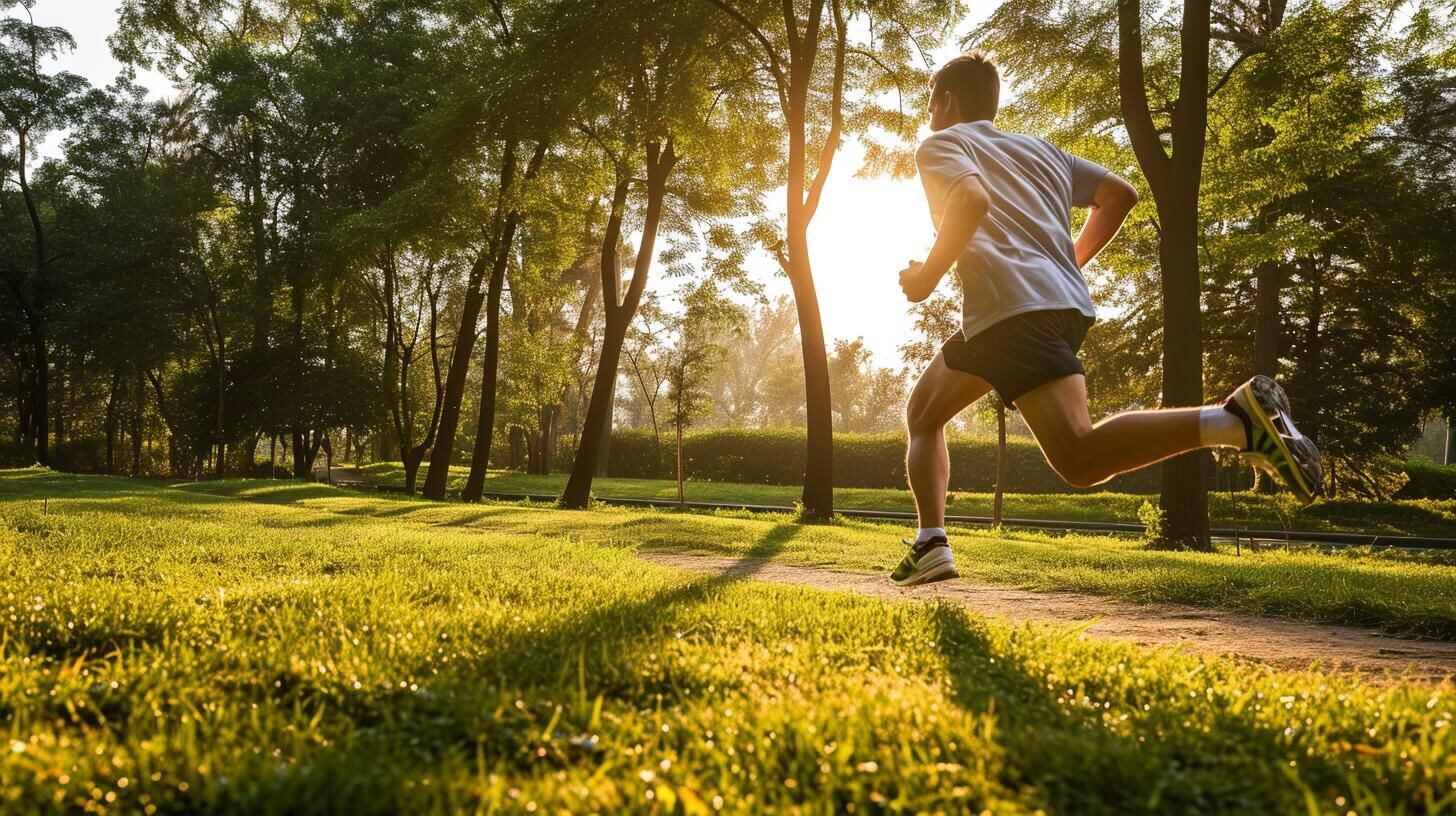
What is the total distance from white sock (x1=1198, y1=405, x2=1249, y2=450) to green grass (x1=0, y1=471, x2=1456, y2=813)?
0.83 meters

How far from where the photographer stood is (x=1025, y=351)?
3248 millimetres

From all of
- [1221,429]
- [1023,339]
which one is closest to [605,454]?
[1023,339]

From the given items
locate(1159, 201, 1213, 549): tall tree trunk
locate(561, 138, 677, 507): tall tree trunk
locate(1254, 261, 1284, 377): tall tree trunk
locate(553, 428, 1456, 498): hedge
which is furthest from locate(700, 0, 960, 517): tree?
locate(553, 428, 1456, 498): hedge

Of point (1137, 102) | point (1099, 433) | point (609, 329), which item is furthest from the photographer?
point (609, 329)

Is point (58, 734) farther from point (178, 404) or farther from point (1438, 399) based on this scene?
point (178, 404)

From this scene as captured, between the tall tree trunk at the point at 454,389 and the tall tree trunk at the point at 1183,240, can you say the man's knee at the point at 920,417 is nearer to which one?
the tall tree trunk at the point at 1183,240

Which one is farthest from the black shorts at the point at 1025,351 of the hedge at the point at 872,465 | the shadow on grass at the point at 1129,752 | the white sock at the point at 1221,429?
the hedge at the point at 872,465

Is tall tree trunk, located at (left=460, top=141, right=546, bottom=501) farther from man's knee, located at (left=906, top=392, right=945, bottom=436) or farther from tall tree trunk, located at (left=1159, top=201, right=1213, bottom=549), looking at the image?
man's knee, located at (left=906, top=392, right=945, bottom=436)

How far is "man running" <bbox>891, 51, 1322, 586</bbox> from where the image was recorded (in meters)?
3.22

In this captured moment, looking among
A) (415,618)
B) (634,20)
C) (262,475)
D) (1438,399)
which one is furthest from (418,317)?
(1438,399)

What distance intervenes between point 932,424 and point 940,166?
113 centimetres

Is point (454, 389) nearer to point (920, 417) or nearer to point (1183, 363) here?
point (1183, 363)

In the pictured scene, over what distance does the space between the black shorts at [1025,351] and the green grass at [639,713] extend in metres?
0.97

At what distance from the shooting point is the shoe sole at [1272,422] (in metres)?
3.12
